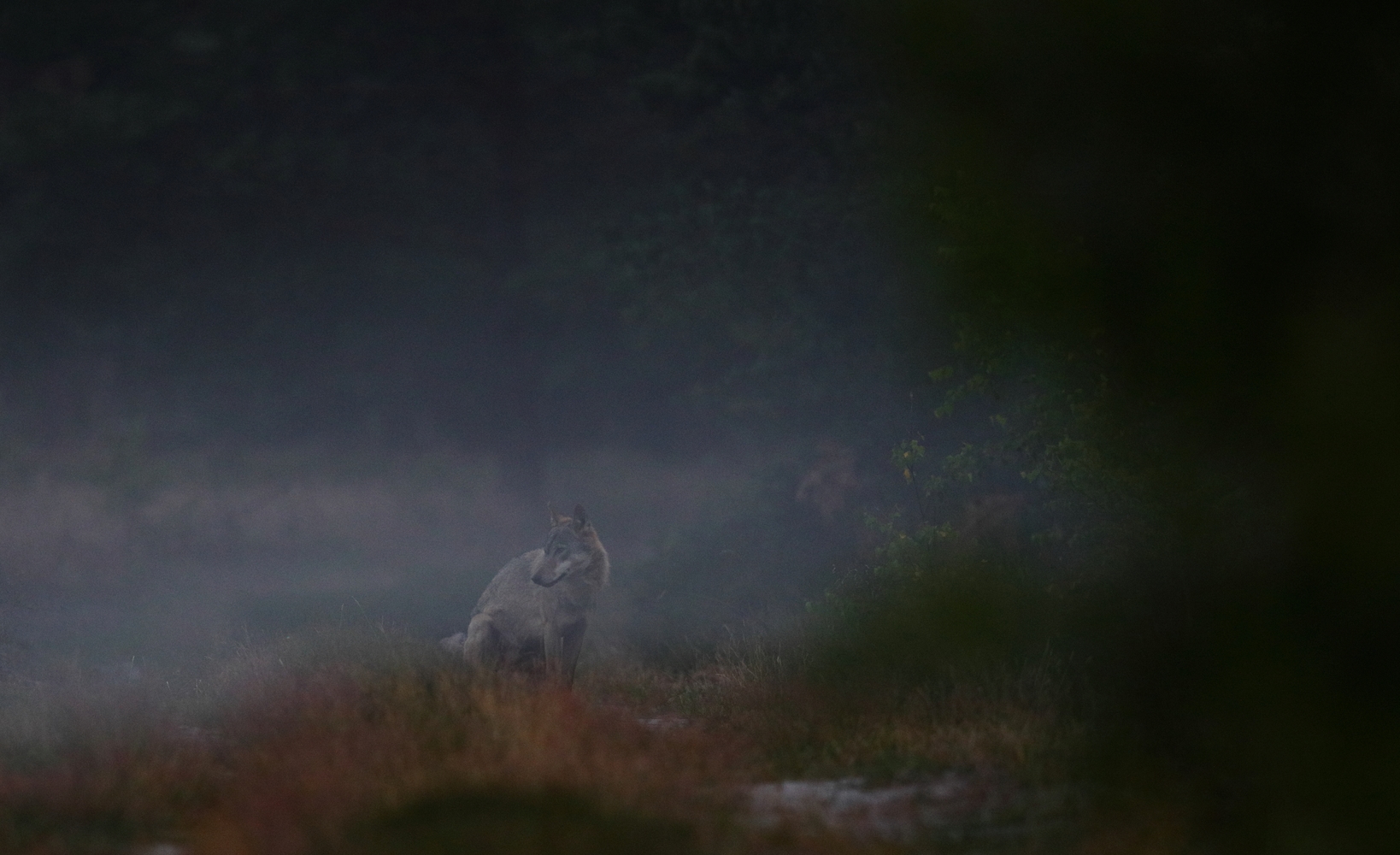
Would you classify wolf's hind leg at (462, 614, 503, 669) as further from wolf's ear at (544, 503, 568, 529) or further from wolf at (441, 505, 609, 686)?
wolf's ear at (544, 503, 568, 529)

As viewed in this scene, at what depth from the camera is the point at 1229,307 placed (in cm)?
534

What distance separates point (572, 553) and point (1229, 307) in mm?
8369

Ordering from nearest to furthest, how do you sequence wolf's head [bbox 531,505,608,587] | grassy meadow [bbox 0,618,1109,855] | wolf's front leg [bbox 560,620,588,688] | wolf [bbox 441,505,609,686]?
grassy meadow [bbox 0,618,1109,855] → wolf's head [bbox 531,505,608,587] → wolf [bbox 441,505,609,686] → wolf's front leg [bbox 560,620,588,688]

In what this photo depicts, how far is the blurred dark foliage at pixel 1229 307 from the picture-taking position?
4586 millimetres

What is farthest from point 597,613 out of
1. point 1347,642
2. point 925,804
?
point 1347,642

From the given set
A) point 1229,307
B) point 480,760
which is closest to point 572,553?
point 480,760

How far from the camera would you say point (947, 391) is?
12867 mm

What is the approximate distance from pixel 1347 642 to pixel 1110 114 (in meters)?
3.43

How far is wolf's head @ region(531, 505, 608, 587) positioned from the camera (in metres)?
12.2

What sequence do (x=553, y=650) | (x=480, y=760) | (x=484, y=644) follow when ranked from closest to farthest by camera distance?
(x=480, y=760)
(x=553, y=650)
(x=484, y=644)

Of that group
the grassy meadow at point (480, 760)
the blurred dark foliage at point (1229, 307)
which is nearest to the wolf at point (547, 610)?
the grassy meadow at point (480, 760)

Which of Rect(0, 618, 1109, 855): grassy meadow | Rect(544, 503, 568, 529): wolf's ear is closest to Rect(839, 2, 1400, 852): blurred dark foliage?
Rect(0, 618, 1109, 855): grassy meadow

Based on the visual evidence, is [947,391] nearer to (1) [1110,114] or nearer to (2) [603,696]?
(2) [603,696]

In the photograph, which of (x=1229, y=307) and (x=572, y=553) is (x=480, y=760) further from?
(x=1229, y=307)
